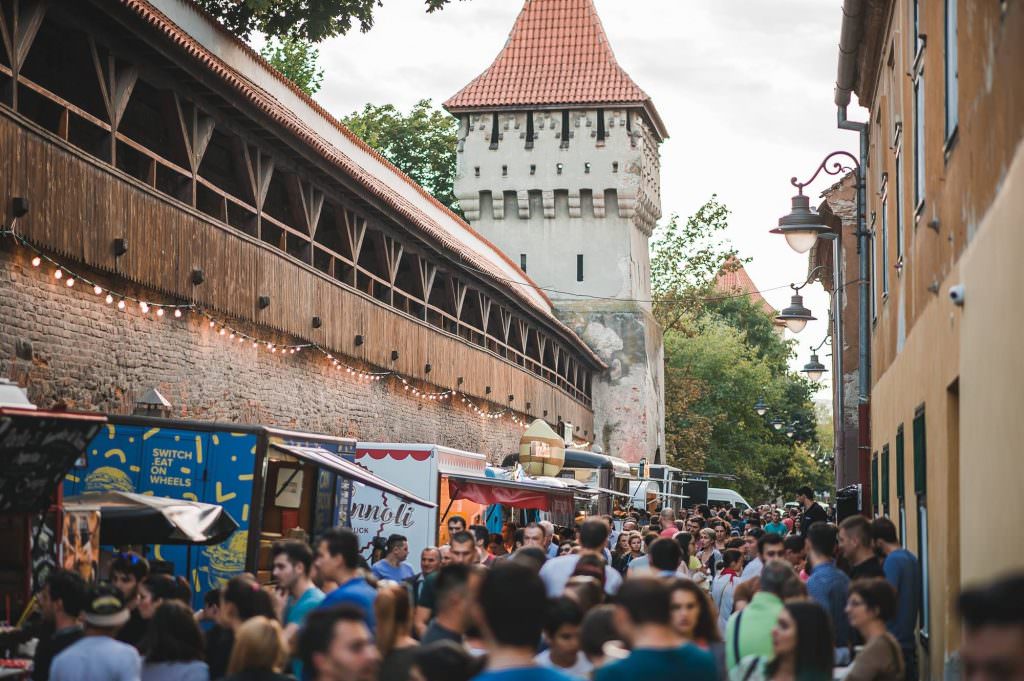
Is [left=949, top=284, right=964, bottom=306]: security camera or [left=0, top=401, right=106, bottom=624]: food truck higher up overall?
[left=949, top=284, right=964, bottom=306]: security camera

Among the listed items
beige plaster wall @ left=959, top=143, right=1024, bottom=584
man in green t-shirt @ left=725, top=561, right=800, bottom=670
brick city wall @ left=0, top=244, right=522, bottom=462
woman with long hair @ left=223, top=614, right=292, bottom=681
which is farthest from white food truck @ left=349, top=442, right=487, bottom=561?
woman with long hair @ left=223, top=614, right=292, bottom=681

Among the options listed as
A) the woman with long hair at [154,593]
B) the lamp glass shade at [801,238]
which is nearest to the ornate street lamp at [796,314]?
the lamp glass shade at [801,238]

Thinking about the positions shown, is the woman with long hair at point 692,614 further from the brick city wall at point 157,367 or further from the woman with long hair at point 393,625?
the brick city wall at point 157,367

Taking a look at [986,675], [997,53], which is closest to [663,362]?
[997,53]

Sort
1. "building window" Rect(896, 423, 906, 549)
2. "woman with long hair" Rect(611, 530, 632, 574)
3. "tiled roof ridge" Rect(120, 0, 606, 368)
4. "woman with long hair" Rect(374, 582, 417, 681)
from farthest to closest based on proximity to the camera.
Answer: "tiled roof ridge" Rect(120, 0, 606, 368) → "woman with long hair" Rect(611, 530, 632, 574) → "building window" Rect(896, 423, 906, 549) → "woman with long hair" Rect(374, 582, 417, 681)

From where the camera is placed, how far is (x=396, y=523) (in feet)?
63.0

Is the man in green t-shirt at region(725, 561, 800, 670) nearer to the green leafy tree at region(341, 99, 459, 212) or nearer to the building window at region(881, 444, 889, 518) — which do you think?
the building window at region(881, 444, 889, 518)

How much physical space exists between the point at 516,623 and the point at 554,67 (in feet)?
187

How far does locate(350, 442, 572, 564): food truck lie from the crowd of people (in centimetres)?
829

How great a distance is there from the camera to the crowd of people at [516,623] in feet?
15.3

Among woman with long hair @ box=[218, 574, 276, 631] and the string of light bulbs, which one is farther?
the string of light bulbs

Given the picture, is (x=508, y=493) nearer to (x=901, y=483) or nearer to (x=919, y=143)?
(x=901, y=483)

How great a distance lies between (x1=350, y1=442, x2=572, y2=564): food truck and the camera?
19031 mm

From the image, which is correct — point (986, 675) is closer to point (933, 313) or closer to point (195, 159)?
point (933, 313)
